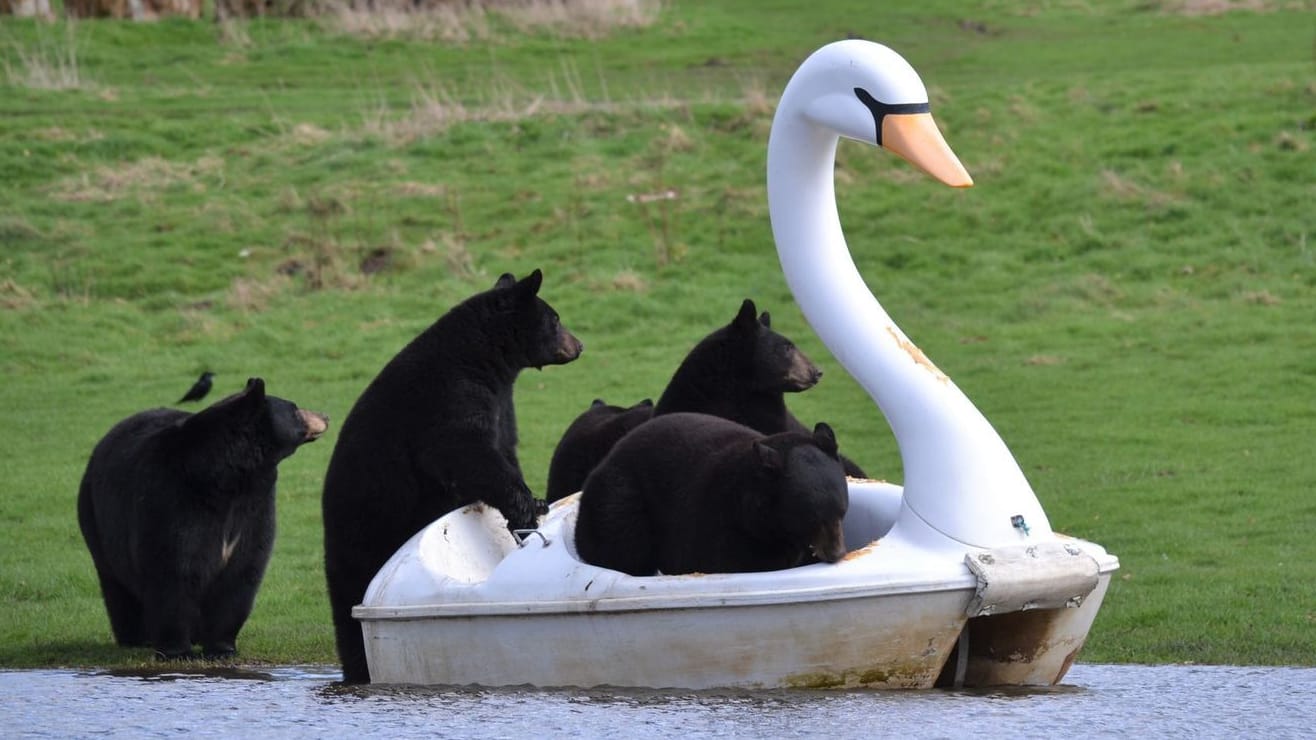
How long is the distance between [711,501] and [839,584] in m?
0.73

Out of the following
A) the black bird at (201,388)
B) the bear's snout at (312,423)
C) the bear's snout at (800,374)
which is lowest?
the black bird at (201,388)

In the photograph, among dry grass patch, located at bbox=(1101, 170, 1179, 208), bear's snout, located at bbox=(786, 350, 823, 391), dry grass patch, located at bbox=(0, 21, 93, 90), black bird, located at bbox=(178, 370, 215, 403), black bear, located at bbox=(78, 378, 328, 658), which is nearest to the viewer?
bear's snout, located at bbox=(786, 350, 823, 391)

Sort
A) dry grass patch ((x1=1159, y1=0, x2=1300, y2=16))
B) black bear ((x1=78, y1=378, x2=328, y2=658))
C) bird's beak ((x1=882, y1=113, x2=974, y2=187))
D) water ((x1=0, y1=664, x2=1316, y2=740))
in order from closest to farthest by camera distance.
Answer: water ((x1=0, y1=664, x2=1316, y2=740)), bird's beak ((x1=882, y1=113, x2=974, y2=187)), black bear ((x1=78, y1=378, x2=328, y2=658)), dry grass patch ((x1=1159, y1=0, x2=1300, y2=16))

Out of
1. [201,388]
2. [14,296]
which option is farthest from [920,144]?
[14,296]

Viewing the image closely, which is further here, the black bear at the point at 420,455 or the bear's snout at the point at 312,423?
the bear's snout at the point at 312,423

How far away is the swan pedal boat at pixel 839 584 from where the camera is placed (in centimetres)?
737

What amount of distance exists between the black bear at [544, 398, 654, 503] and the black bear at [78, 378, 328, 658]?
1377 millimetres

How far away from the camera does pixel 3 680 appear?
9.23 m

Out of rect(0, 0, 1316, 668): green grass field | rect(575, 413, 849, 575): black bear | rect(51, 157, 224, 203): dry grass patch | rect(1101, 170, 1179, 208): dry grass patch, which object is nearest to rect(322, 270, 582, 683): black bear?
rect(575, 413, 849, 575): black bear

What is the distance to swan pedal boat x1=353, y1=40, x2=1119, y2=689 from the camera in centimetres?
737

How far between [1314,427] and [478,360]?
10.0 metres

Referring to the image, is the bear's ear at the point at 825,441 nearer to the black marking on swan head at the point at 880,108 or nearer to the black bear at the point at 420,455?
Answer: the black marking on swan head at the point at 880,108

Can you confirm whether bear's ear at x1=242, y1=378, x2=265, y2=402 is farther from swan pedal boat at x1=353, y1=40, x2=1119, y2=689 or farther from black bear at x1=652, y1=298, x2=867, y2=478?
swan pedal boat at x1=353, y1=40, x2=1119, y2=689

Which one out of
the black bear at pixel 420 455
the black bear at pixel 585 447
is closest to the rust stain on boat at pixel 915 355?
the black bear at pixel 420 455
